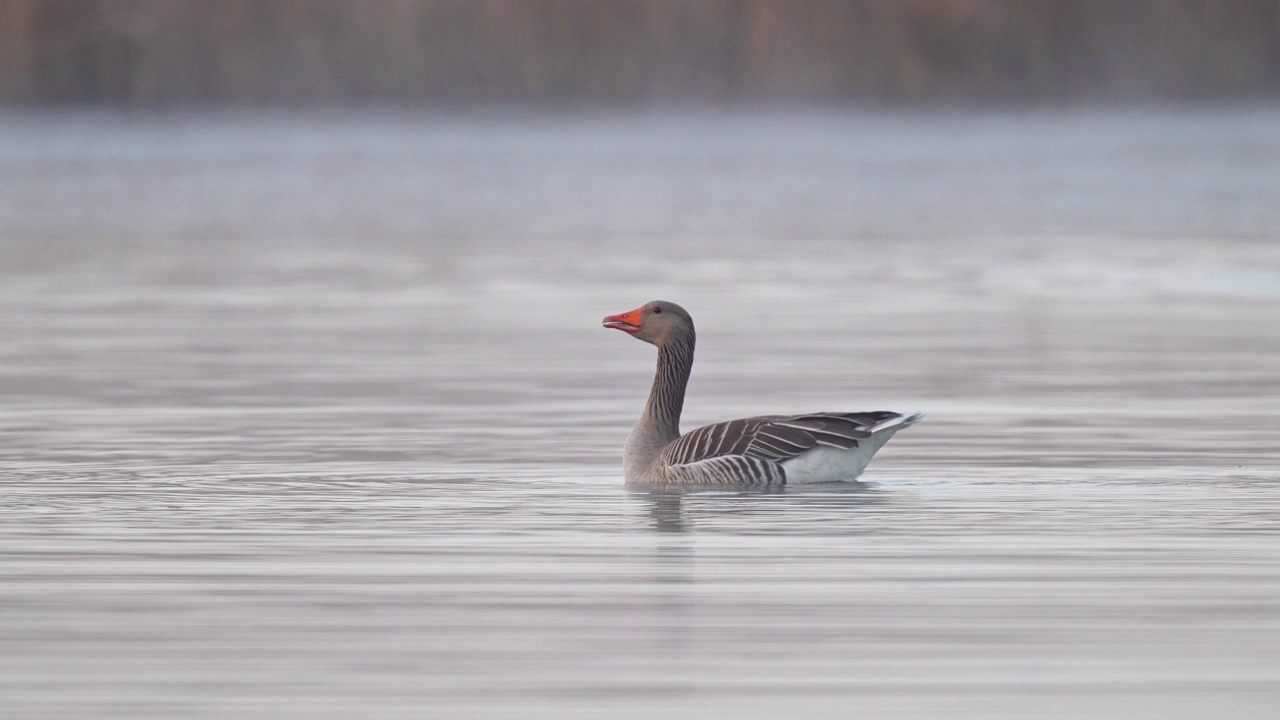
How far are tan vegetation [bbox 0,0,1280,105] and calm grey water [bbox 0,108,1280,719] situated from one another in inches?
2443

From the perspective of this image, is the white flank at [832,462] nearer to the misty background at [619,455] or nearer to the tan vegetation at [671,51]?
the misty background at [619,455]

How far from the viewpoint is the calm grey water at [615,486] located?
7.91 metres

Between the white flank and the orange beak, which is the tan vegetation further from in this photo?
the white flank

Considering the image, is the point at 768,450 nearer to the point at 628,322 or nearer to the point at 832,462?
the point at 832,462

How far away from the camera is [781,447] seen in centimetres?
1228

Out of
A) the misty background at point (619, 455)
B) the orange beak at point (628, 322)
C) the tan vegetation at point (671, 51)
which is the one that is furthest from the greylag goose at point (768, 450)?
the tan vegetation at point (671, 51)

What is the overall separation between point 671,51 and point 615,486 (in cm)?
9159

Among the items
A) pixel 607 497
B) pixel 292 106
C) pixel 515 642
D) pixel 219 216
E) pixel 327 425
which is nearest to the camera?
pixel 515 642

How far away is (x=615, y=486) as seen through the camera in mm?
12578

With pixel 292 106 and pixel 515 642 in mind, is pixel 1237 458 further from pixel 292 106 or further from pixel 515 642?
pixel 292 106

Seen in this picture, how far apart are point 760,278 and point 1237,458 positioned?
16449 millimetres

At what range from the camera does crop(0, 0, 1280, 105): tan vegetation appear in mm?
99125

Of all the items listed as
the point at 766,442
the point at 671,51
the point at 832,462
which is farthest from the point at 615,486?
the point at 671,51

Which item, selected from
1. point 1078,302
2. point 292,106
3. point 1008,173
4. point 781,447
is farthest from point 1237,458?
point 292,106
